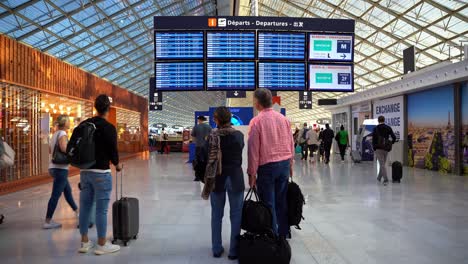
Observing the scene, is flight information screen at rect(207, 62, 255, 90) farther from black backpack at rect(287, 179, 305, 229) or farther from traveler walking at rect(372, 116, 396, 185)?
black backpack at rect(287, 179, 305, 229)

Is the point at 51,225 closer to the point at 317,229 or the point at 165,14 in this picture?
the point at 317,229

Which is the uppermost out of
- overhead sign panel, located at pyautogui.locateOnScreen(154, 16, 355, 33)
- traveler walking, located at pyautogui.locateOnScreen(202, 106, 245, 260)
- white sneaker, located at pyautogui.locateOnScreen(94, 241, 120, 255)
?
overhead sign panel, located at pyautogui.locateOnScreen(154, 16, 355, 33)

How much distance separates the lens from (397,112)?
50.9 ft

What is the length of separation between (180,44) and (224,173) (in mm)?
4835

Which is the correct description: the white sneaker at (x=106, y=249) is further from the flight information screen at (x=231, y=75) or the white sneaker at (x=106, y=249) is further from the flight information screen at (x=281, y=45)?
the flight information screen at (x=281, y=45)

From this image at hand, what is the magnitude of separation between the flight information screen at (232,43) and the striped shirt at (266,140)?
4.11 meters

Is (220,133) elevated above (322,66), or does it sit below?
below

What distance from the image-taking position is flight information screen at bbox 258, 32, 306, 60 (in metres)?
7.94

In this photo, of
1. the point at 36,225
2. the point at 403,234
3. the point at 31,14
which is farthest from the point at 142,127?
the point at 403,234

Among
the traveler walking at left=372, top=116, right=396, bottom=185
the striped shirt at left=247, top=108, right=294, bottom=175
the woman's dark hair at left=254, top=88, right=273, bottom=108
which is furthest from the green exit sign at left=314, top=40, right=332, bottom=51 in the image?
the striped shirt at left=247, top=108, right=294, bottom=175

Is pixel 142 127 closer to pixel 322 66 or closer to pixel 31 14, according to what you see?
pixel 31 14

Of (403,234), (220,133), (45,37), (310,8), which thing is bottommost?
(403,234)

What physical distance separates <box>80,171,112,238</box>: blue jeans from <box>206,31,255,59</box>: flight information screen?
455 cm

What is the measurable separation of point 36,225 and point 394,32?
89.2 ft
